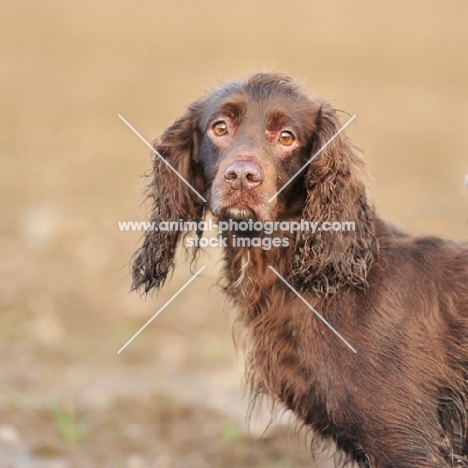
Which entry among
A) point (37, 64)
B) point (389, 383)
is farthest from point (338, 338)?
point (37, 64)

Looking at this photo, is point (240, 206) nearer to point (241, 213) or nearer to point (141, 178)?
point (241, 213)

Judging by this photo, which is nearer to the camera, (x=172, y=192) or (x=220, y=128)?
(x=220, y=128)

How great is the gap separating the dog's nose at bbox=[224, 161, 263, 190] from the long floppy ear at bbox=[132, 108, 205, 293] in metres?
0.55

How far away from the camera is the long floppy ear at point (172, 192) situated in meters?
4.74

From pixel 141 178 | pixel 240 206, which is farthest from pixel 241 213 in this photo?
pixel 141 178

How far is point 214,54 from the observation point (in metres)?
18.7

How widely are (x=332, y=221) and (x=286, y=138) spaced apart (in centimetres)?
44

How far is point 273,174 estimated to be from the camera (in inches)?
171

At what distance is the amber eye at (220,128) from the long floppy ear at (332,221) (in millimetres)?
422

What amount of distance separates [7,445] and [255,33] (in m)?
16.2

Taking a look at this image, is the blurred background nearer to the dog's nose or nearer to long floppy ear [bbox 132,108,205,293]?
long floppy ear [bbox 132,108,205,293]

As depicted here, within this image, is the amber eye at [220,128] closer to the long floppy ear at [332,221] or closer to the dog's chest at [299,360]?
the long floppy ear at [332,221]

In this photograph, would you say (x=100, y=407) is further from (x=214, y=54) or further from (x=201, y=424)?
(x=214, y=54)

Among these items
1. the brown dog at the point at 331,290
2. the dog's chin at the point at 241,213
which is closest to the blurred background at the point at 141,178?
the brown dog at the point at 331,290
